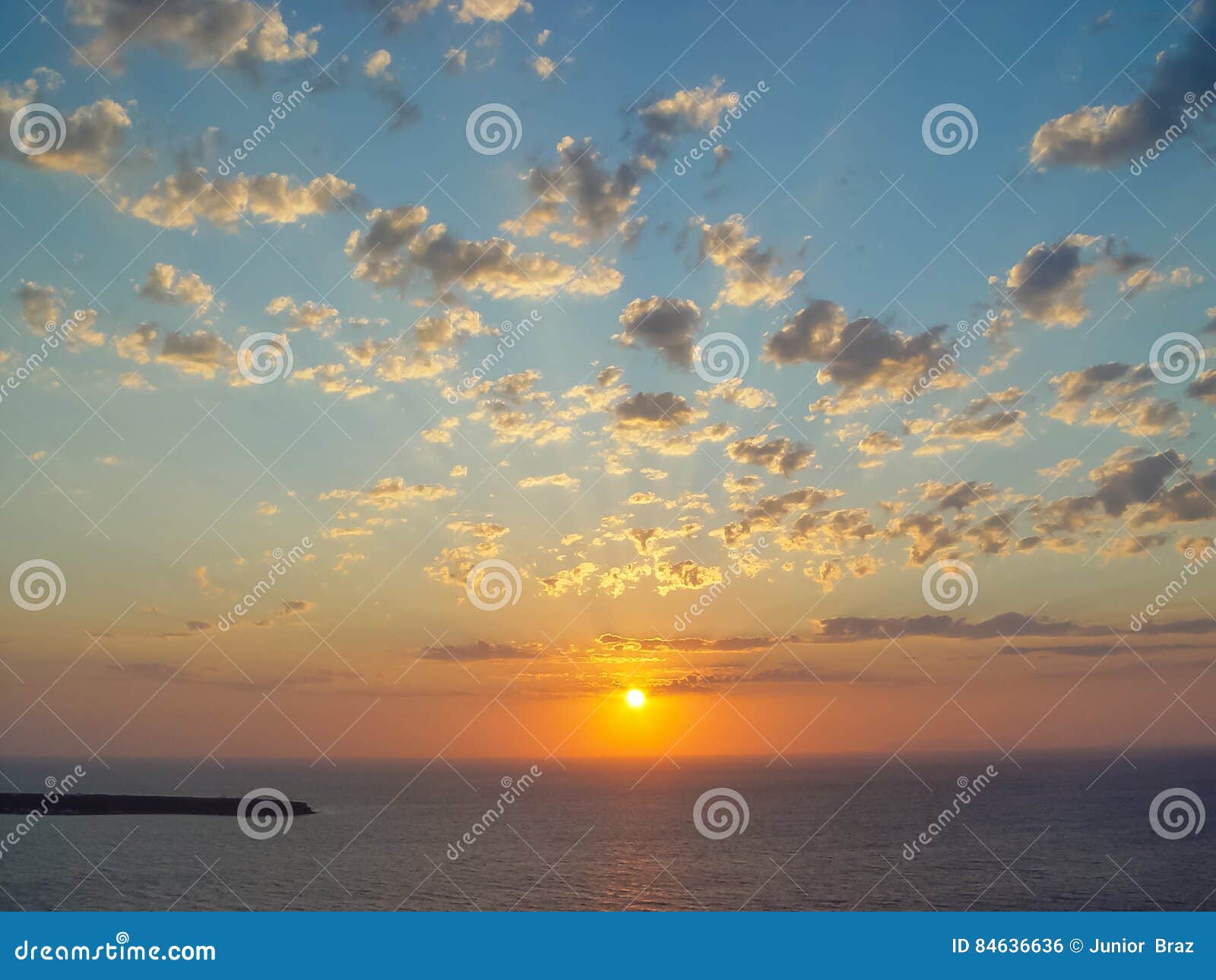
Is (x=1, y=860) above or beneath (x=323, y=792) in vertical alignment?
beneath

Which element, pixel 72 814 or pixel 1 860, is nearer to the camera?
pixel 1 860

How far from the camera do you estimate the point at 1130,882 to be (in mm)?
72625

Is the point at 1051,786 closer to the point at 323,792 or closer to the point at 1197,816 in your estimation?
the point at 1197,816

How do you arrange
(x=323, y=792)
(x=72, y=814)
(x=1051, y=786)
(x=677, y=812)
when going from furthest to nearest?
(x=323, y=792), (x=1051, y=786), (x=677, y=812), (x=72, y=814)

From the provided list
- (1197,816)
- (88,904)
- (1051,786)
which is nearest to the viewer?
(88,904)

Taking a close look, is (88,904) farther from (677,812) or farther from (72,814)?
(677,812)

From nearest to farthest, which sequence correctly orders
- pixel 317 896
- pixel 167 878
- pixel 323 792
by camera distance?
pixel 317 896 < pixel 167 878 < pixel 323 792

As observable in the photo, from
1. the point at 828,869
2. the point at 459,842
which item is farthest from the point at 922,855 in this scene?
the point at 459,842

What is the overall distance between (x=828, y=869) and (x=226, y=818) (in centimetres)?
8199

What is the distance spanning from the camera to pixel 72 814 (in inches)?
4323

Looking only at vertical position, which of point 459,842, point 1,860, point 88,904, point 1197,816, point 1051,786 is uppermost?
point 1051,786

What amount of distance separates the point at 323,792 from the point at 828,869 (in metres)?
152

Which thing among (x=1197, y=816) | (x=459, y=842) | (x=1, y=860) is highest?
(x=1197, y=816)

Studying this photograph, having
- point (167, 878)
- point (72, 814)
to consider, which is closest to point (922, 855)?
point (167, 878)
